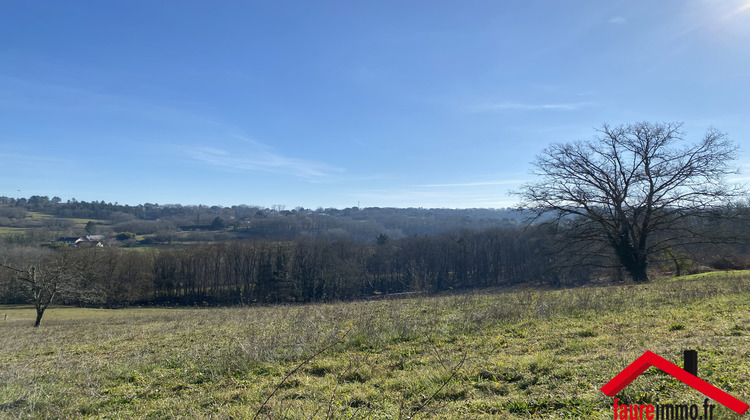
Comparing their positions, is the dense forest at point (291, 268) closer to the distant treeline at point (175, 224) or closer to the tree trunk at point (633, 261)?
the tree trunk at point (633, 261)

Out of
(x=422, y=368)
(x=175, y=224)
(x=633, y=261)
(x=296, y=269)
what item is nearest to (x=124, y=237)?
(x=175, y=224)

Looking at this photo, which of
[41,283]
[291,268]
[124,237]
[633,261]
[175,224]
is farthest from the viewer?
[175,224]

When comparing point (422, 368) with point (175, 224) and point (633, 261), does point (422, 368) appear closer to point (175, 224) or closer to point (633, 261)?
point (633, 261)

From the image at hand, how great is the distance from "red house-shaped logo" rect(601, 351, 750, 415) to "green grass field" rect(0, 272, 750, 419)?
86 mm

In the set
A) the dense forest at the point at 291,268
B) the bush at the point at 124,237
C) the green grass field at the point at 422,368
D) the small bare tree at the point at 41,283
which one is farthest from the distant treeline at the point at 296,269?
the bush at the point at 124,237

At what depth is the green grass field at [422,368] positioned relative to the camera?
381 cm

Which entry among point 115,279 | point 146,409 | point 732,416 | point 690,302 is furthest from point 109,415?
point 115,279

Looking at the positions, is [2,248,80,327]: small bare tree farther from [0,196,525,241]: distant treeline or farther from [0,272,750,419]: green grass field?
[0,196,525,241]: distant treeline

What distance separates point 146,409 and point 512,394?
176 inches

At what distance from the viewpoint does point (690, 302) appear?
8531mm

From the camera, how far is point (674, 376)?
3729 mm

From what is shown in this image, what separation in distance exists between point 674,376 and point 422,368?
2861mm

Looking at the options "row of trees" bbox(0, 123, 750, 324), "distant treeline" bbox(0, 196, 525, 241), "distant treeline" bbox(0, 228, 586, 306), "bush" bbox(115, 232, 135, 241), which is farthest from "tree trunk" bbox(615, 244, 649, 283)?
"bush" bbox(115, 232, 135, 241)

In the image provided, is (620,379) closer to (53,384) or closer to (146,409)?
(146,409)
